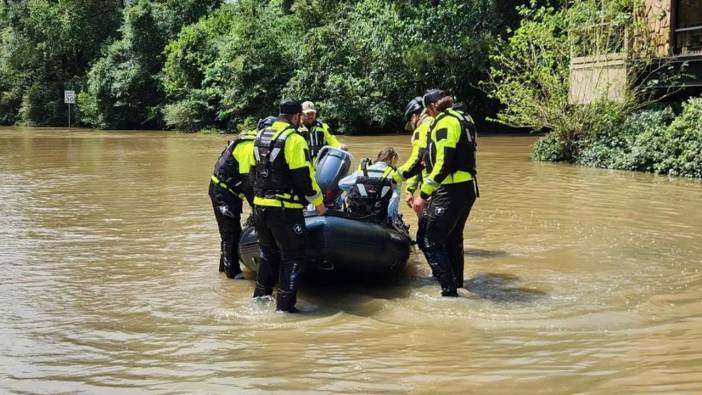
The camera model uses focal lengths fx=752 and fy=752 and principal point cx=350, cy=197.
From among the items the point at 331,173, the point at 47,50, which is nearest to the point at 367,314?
the point at 331,173

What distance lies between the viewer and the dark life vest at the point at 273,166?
17.7 feet

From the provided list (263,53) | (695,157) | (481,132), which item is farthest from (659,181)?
(263,53)

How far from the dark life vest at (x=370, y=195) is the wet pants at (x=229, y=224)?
40.3 inches

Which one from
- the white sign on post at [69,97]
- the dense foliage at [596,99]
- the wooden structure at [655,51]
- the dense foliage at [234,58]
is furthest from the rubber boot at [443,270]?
the white sign on post at [69,97]

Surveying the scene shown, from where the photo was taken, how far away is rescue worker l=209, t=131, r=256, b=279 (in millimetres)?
6555

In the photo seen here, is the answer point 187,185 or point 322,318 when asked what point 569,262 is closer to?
point 322,318

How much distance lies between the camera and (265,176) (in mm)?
5445

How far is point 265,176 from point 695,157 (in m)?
11.5

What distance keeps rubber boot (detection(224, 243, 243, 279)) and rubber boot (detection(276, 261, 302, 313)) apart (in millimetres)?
1308

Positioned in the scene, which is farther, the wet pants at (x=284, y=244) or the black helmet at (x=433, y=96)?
the black helmet at (x=433, y=96)

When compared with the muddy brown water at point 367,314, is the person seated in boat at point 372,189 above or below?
above

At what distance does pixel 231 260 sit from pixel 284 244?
146 centimetres

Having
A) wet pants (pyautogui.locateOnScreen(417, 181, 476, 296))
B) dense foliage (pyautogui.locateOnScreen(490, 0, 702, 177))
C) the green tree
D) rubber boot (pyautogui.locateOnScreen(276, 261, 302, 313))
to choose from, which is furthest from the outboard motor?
the green tree

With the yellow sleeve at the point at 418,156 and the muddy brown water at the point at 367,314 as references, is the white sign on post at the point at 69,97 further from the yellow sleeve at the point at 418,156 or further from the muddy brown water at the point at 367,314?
the yellow sleeve at the point at 418,156
